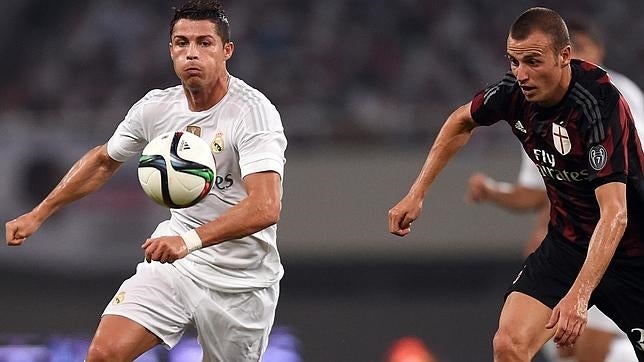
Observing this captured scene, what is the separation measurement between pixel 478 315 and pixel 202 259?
4.96m

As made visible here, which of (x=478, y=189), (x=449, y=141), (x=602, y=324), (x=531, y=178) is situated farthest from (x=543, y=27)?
(x=531, y=178)

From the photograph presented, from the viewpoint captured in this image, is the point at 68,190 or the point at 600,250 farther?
the point at 68,190

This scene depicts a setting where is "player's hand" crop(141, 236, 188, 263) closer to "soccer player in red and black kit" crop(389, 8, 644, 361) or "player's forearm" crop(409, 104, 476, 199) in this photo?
"soccer player in red and black kit" crop(389, 8, 644, 361)

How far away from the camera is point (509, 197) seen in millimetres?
7434

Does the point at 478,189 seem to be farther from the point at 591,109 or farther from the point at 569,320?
the point at 569,320

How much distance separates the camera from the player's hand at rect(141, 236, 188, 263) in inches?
189

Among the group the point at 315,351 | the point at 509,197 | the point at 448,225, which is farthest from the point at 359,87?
the point at 509,197

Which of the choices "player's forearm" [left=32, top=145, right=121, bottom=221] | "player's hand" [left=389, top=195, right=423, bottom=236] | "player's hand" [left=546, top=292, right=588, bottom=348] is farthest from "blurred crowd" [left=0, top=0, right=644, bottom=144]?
"player's hand" [left=546, top=292, right=588, bottom=348]

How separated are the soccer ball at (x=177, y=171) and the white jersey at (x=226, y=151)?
0.68 feet

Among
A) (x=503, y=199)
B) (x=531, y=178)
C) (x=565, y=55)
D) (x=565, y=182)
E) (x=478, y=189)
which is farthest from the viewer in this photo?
(x=531, y=178)

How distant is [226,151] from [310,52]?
28.9 feet

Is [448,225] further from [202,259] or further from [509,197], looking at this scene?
[202,259]

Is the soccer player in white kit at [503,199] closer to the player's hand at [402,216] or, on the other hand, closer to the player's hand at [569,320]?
the player's hand at [402,216]

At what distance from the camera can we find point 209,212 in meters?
5.64
